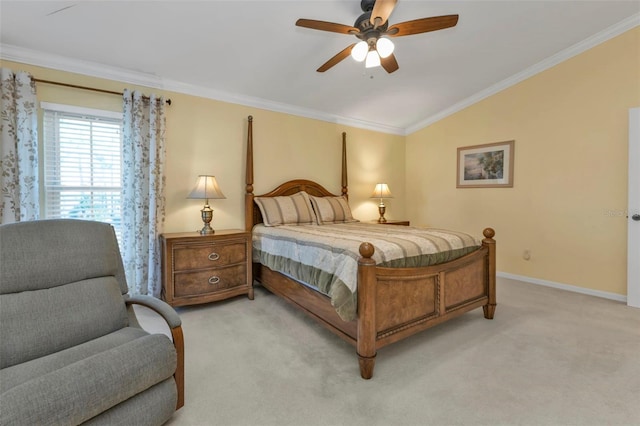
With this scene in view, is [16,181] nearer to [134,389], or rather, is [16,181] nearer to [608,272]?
[134,389]

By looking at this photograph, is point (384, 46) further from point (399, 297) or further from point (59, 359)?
point (59, 359)

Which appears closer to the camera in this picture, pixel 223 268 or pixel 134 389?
pixel 134 389

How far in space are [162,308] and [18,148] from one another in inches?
90.0

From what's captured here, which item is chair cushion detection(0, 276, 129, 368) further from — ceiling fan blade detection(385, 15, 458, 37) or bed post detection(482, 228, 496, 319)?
bed post detection(482, 228, 496, 319)

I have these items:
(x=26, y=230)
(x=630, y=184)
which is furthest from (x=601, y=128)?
(x=26, y=230)

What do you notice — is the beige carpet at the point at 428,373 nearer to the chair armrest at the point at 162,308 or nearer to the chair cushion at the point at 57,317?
the chair armrest at the point at 162,308

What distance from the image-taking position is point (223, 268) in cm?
317

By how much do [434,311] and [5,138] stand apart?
3862mm

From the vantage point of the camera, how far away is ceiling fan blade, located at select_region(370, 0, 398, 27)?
191cm

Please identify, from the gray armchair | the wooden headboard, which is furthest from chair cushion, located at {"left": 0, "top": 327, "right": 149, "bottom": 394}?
the wooden headboard

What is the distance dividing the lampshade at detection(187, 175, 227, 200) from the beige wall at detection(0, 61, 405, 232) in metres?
0.32

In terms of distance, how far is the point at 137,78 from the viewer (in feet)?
10.2

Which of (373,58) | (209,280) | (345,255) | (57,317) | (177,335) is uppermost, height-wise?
(373,58)

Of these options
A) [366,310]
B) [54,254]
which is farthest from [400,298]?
[54,254]
